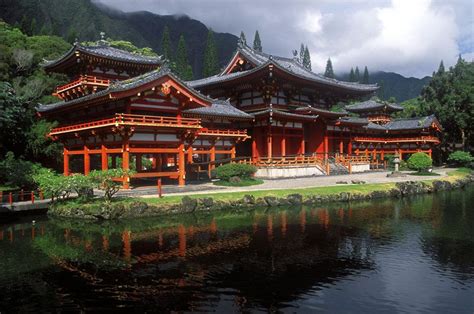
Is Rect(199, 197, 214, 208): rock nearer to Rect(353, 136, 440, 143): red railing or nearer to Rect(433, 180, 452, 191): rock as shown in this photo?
Rect(433, 180, 452, 191): rock

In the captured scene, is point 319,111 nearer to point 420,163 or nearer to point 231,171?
point 420,163

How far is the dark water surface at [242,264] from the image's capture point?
10.5m

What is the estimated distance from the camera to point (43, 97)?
4097 centimetres

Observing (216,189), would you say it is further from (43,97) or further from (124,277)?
(43,97)

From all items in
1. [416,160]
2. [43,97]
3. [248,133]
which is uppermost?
[43,97]

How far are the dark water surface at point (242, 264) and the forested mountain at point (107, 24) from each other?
252ft

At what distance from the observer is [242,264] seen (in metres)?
13.8

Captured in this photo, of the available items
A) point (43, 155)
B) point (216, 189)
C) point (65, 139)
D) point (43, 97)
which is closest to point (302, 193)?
point (216, 189)

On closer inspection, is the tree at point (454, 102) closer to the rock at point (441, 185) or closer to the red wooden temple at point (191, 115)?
the red wooden temple at point (191, 115)

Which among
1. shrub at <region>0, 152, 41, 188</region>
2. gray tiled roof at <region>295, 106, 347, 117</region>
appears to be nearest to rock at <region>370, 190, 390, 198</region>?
gray tiled roof at <region>295, 106, 347, 117</region>

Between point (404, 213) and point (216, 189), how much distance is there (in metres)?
13.5

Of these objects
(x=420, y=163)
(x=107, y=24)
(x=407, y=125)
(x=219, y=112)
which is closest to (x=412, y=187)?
(x=420, y=163)

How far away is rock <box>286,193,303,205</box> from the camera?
90.3 ft

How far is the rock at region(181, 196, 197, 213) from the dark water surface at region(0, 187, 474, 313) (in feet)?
3.42
